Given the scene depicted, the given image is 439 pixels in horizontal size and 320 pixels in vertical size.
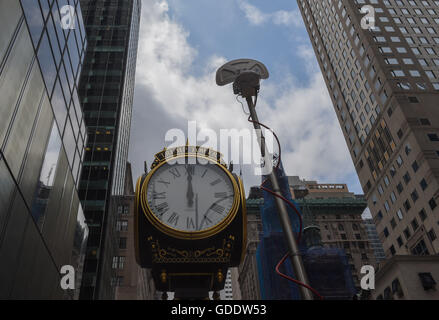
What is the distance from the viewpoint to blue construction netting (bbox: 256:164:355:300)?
40.4m

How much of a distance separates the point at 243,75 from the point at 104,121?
60133mm

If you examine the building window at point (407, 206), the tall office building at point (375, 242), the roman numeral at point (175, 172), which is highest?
the tall office building at point (375, 242)

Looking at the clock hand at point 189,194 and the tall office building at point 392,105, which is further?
the tall office building at point 392,105

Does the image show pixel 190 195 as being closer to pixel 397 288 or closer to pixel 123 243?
pixel 397 288

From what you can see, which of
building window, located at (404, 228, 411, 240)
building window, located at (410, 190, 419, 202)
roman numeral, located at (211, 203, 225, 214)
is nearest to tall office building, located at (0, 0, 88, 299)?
roman numeral, located at (211, 203, 225, 214)

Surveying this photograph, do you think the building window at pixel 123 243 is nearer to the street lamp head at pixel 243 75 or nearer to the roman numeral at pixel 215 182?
the street lamp head at pixel 243 75

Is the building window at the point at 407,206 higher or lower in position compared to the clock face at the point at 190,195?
higher

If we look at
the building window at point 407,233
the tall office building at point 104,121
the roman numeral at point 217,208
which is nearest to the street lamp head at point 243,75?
the roman numeral at point 217,208

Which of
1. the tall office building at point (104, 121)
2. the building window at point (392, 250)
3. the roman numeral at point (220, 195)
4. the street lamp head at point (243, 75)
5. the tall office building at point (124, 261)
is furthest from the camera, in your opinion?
the tall office building at point (124, 261)

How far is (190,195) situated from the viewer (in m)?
4.75

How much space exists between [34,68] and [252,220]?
88.2 meters

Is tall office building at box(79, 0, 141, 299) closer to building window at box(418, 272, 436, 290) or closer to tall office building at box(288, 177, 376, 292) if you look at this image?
building window at box(418, 272, 436, 290)

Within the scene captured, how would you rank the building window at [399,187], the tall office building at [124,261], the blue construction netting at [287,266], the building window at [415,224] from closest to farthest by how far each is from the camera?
the blue construction netting at [287,266]
the building window at [415,224]
the building window at [399,187]
the tall office building at [124,261]

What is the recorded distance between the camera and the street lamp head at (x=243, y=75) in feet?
19.5
